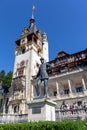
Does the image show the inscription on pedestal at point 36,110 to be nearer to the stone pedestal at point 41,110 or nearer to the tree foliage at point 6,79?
the stone pedestal at point 41,110

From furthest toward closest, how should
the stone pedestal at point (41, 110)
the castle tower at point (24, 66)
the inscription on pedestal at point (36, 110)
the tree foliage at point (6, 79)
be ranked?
the tree foliage at point (6, 79), the castle tower at point (24, 66), the inscription on pedestal at point (36, 110), the stone pedestal at point (41, 110)

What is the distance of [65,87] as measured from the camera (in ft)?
112

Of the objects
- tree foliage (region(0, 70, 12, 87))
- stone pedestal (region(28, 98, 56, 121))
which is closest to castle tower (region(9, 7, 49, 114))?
tree foliage (region(0, 70, 12, 87))

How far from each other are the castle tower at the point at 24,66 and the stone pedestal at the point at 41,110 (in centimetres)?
2319

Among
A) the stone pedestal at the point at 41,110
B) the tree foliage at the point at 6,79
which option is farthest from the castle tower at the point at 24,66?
the stone pedestal at the point at 41,110

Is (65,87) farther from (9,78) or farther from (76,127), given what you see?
(76,127)

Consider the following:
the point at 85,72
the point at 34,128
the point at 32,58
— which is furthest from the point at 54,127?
the point at 32,58

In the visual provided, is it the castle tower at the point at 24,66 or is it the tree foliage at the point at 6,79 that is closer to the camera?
the castle tower at the point at 24,66

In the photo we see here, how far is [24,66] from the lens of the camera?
39.6 m

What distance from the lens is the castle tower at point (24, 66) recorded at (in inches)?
1371

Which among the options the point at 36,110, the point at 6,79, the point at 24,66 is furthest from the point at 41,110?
the point at 6,79

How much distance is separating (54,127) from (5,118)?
15.7 meters

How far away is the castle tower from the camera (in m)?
34.8

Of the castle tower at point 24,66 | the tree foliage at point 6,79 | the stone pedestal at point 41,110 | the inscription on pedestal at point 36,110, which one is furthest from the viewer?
the tree foliage at point 6,79
